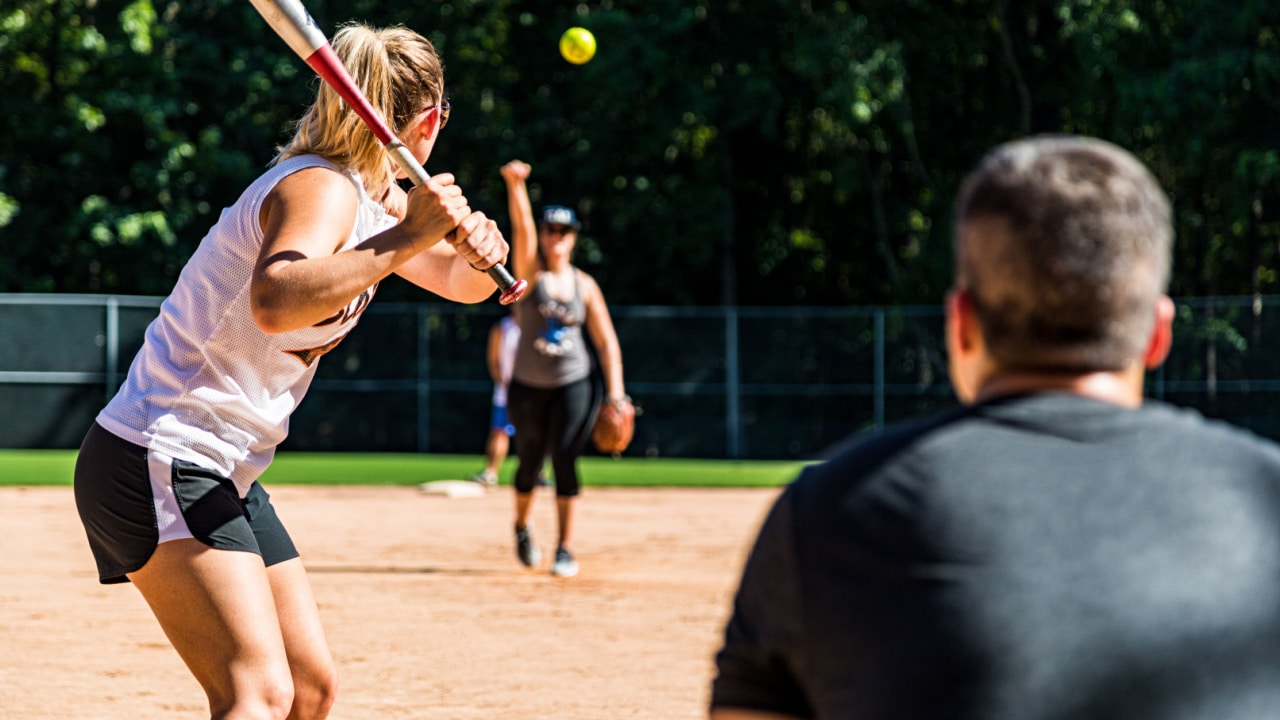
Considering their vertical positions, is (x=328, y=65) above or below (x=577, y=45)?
below

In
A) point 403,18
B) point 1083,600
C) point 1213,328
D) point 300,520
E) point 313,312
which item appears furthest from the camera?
point 403,18

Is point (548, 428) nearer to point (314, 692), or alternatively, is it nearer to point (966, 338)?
point (314, 692)

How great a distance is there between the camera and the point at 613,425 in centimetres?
925

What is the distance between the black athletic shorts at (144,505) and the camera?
123 inches

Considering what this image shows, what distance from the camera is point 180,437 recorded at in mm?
3199

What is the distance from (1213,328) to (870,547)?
20.8 metres

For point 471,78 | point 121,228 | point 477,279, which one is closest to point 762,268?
point 471,78

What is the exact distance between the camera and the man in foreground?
4.97ft

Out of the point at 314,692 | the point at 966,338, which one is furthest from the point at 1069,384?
the point at 314,692

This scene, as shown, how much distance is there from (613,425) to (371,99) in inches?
236

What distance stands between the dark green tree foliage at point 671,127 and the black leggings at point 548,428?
14706mm

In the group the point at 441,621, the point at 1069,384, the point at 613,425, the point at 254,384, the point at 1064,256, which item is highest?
the point at 1064,256

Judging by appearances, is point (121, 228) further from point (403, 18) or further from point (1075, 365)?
point (1075, 365)

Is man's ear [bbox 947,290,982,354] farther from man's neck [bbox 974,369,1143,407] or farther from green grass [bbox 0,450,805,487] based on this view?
green grass [bbox 0,450,805,487]
